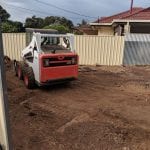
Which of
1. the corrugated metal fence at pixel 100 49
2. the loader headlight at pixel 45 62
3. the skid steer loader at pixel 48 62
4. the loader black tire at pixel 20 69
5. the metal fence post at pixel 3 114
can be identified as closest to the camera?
the metal fence post at pixel 3 114

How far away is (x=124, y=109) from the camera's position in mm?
7590

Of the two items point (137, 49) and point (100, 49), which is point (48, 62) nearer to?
point (100, 49)

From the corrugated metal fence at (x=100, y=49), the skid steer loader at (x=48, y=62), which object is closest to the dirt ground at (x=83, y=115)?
the skid steer loader at (x=48, y=62)

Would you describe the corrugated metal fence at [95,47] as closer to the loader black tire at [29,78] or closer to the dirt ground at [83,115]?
the dirt ground at [83,115]

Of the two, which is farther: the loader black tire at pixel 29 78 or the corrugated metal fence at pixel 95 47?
the corrugated metal fence at pixel 95 47

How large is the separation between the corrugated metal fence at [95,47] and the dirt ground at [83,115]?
4036mm

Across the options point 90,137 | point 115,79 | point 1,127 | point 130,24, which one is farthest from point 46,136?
point 130,24

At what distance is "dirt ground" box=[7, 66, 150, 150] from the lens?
536cm

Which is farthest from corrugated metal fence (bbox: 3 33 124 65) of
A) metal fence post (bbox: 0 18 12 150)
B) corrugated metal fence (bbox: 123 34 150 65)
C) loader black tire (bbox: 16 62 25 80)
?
metal fence post (bbox: 0 18 12 150)

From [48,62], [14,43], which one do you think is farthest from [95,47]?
[48,62]

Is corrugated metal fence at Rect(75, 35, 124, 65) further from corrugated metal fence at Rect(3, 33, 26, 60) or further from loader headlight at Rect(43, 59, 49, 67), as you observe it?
loader headlight at Rect(43, 59, 49, 67)

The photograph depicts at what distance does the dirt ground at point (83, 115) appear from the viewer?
536 centimetres

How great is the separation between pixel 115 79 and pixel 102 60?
4.11 metres

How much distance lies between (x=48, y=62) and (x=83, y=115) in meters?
2.64
